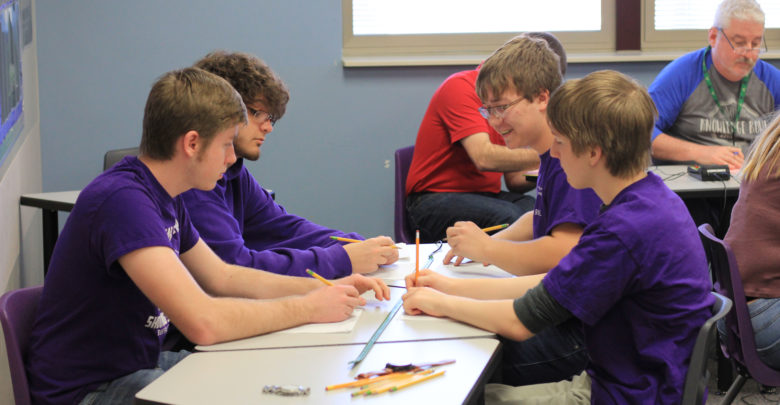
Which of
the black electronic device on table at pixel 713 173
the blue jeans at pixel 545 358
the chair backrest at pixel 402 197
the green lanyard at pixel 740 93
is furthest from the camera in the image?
the green lanyard at pixel 740 93

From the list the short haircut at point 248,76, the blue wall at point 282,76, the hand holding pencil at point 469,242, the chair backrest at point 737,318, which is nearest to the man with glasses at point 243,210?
the short haircut at point 248,76

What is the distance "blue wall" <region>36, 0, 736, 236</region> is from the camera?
4289mm

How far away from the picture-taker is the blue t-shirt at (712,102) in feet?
12.2

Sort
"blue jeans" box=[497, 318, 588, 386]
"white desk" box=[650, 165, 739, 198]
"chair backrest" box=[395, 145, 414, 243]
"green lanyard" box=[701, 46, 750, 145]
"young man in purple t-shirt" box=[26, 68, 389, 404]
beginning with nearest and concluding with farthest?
"young man in purple t-shirt" box=[26, 68, 389, 404] → "blue jeans" box=[497, 318, 588, 386] → "white desk" box=[650, 165, 739, 198] → "chair backrest" box=[395, 145, 414, 243] → "green lanyard" box=[701, 46, 750, 145]

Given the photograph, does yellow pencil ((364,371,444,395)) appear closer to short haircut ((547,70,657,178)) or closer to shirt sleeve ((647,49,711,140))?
short haircut ((547,70,657,178))

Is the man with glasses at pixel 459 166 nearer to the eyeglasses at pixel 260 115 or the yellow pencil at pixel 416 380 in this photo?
the eyeglasses at pixel 260 115

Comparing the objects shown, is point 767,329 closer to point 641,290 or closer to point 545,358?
point 545,358

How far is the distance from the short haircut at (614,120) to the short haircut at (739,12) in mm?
2343

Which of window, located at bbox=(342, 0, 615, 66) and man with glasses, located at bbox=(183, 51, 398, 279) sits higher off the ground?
window, located at bbox=(342, 0, 615, 66)

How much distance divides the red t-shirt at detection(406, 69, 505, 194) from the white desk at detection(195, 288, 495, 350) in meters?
1.74

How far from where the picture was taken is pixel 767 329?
2162 millimetres

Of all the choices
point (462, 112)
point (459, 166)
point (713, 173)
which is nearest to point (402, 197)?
point (459, 166)

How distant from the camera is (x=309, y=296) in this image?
1.71 meters

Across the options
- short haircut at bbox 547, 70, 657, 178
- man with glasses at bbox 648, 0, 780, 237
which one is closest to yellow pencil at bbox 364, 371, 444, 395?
short haircut at bbox 547, 70, 657, 178
